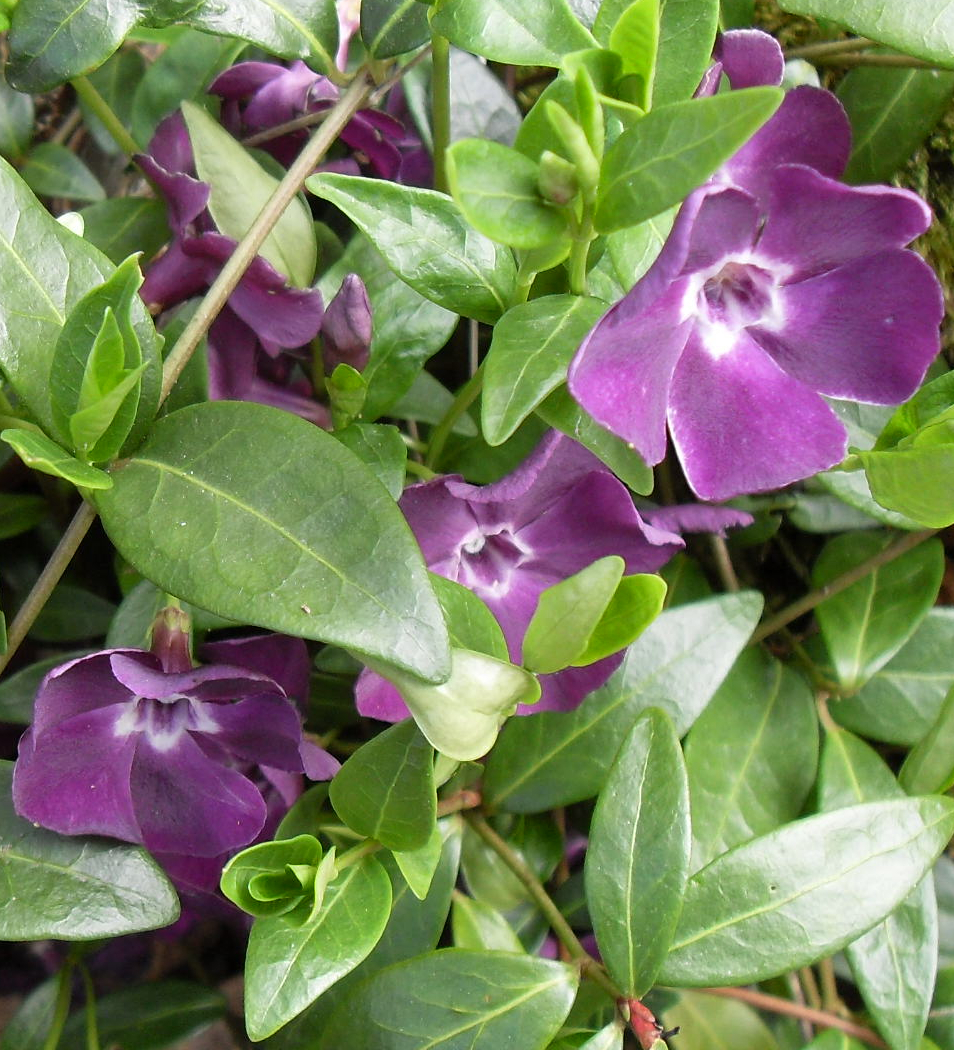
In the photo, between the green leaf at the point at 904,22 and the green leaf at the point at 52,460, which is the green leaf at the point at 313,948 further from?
the green leaf at the point at 904,22

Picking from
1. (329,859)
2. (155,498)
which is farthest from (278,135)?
(329,859)

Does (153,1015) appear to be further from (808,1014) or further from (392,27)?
(392,27)

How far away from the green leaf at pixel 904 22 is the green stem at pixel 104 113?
53cm

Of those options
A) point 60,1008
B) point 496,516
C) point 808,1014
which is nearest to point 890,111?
point 496,516

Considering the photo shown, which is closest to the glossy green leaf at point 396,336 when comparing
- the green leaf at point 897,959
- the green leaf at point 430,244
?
the green leaf at point 430,244

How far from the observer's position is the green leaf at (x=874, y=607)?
0.82 meters

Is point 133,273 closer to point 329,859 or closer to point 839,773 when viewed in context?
point 329,859

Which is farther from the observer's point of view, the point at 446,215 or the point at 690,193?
the point at 446,215

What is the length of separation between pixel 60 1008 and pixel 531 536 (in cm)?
56

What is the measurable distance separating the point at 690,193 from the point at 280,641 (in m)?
0.40

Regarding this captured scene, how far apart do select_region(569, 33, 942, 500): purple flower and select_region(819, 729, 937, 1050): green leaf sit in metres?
0.31

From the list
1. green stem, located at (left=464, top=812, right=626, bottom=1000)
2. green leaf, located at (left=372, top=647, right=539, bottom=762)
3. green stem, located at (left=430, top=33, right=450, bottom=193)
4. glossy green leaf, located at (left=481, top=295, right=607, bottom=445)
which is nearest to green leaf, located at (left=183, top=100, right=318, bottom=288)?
green stem, located at (left=430, top=33, right=450, bottom=193)

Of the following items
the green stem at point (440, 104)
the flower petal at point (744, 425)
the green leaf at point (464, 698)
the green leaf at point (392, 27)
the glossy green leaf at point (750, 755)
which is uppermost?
the green leaf at point (392, 27)

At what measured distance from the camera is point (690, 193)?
0.50 metres
